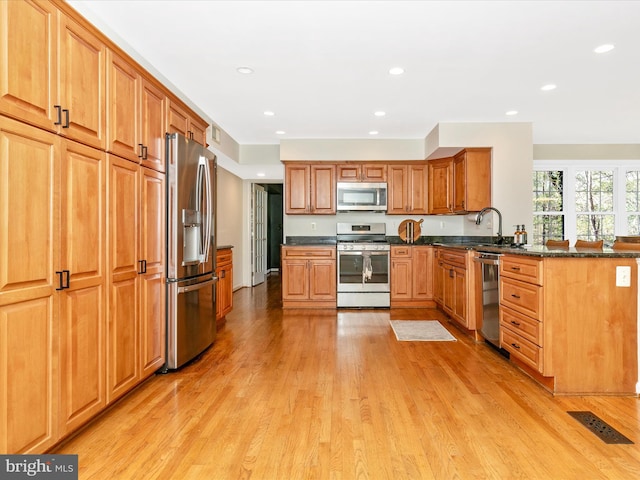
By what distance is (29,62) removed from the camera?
61.6 inches

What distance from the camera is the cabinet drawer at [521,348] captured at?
251 centimetres

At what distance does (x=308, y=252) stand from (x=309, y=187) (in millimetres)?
1012

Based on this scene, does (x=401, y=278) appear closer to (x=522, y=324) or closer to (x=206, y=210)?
(x=522, y=324)

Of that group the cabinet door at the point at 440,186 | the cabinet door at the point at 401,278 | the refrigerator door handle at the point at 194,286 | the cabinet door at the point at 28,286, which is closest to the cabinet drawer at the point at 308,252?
the cabinet door at the point at 401,278

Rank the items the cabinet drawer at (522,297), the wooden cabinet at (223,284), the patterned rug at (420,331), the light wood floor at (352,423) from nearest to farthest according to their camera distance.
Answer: the light wood floor at (352,423), the cabinet drawer at (522,297), the patterned rug at (420,331), the wooden cabinet at (223,284)

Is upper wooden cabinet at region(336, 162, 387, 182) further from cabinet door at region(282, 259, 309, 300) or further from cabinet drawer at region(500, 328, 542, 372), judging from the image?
cabinet drawer at region(500, 328, 542, 372)

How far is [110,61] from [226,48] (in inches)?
37.4

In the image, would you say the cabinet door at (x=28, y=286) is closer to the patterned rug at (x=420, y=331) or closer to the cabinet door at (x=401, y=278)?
the patterned rug at (x=420, y=331)

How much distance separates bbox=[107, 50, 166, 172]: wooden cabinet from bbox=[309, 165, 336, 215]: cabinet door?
2.99m

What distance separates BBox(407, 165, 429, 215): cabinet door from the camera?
557 centimetres

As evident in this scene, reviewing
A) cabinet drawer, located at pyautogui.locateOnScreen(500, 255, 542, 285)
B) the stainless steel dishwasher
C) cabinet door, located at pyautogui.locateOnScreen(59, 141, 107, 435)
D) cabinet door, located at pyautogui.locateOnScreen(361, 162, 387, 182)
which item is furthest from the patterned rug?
cabinet door, located at pyautogui.locateOnScreen(59, 141, 107, 435)

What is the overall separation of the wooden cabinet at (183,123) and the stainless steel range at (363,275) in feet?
8.32

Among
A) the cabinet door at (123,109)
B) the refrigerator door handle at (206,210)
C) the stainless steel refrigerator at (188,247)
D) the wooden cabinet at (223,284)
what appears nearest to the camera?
the cabinet door at (123,109)

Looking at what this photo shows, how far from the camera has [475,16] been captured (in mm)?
2402
